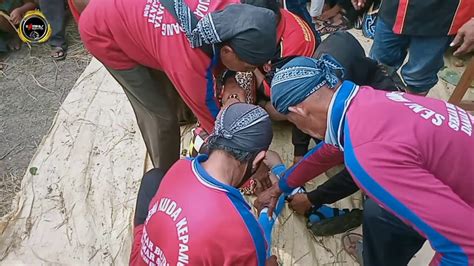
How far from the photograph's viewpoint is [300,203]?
238 centimetres

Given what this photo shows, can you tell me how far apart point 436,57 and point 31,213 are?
2.17 metres

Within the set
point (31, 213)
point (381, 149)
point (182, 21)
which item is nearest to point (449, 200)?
point (381, 149)

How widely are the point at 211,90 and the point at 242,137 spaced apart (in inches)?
17.6

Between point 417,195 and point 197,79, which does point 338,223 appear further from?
point 417,195

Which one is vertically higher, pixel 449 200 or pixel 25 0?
pixel 449 200

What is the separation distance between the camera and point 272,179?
2.44 meters

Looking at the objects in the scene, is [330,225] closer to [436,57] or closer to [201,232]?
[436,57]

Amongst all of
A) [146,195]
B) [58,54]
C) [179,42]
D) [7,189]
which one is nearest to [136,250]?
[146,195]

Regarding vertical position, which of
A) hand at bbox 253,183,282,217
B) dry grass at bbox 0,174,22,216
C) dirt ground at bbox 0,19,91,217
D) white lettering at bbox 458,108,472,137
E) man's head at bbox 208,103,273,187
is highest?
white lettering at bbox 458,108,472,137

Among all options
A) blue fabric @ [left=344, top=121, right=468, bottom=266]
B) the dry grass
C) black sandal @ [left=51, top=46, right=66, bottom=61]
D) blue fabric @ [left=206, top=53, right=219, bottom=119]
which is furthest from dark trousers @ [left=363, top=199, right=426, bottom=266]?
black sandal @ [left=51, top=46, right=66, bottom=61]

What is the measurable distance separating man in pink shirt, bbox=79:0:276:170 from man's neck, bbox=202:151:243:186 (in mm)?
441
